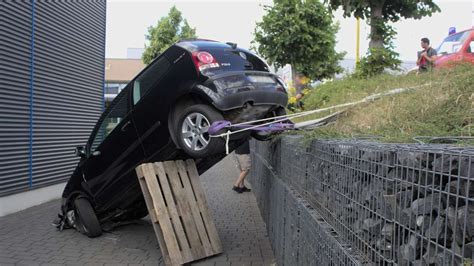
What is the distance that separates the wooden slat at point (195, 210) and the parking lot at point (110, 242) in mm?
195

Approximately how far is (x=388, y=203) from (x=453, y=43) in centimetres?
1548

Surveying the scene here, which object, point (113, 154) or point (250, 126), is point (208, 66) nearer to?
point (250, 126)

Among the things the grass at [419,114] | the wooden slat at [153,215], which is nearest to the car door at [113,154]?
the wooden slat at [153,215]

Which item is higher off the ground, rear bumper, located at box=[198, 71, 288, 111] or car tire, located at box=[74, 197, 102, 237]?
rear bumper, located at box=[198, 71, 288, 111]

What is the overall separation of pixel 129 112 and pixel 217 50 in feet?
5.05

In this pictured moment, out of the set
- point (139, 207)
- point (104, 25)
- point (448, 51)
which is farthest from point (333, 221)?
point (448, 51)

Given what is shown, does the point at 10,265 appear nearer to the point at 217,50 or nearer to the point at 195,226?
the point at 195,226

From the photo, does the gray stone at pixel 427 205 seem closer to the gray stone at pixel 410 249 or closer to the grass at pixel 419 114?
the gray stone at pixel 410 249

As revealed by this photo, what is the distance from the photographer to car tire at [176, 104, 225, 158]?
5305 mm

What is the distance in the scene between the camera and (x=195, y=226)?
6180 mm

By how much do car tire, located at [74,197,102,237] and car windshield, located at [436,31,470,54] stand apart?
12.4 metres

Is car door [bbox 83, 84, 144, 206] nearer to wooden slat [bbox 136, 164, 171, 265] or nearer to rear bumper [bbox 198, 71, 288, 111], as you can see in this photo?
wooden slat [bbox 136, 164, 171, 265]

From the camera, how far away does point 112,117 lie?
7.09m

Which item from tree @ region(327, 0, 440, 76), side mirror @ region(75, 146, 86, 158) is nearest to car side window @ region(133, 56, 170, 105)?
side mirror @ region(75, 146, 86, 158)
